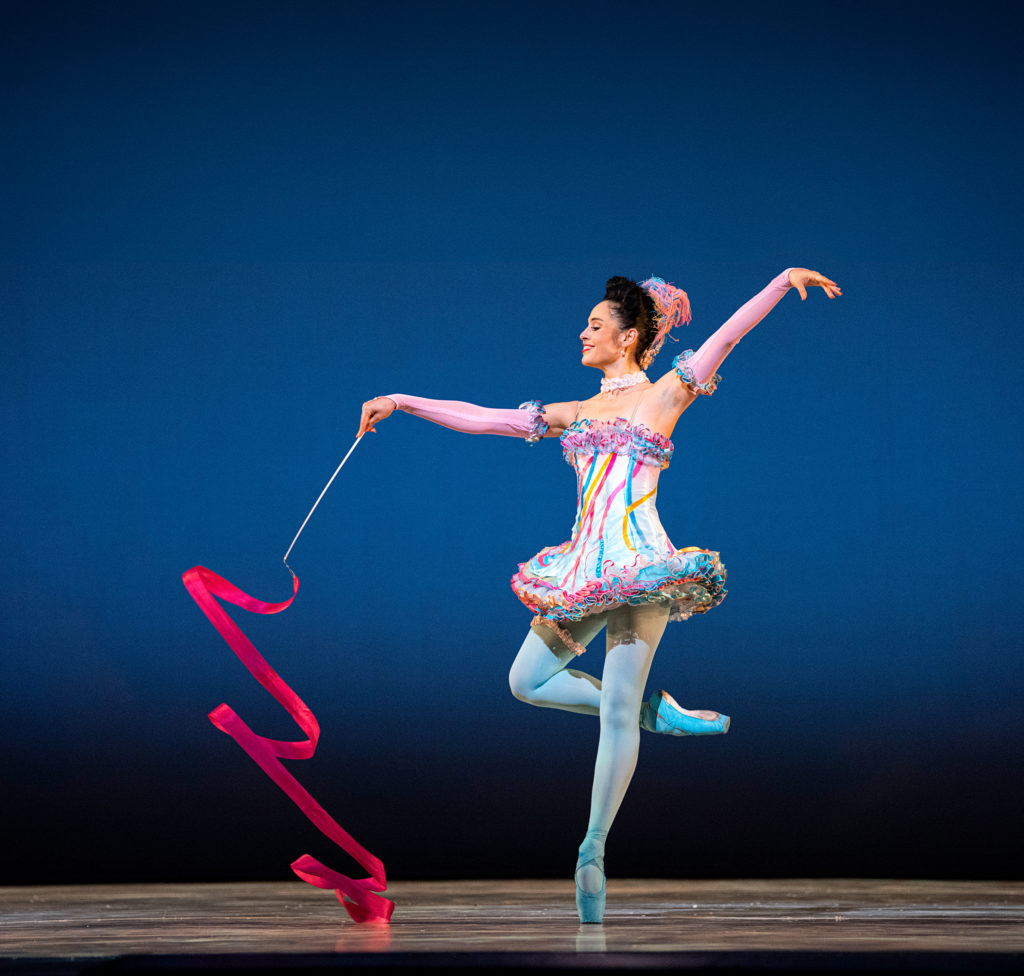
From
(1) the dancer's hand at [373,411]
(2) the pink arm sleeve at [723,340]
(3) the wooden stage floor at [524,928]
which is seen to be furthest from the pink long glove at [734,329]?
(3) the wooden stage floor at [524,928]

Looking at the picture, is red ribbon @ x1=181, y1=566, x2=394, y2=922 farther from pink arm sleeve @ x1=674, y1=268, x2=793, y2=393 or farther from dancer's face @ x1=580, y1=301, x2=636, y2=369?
pink arm sleeve @ x1=674, y1=268, x2=793, y2=393

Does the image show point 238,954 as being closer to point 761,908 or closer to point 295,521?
point 761,908

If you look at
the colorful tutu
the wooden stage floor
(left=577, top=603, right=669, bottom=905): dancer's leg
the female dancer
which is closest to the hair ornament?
the female dancer

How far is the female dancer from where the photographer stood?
2.91 metres

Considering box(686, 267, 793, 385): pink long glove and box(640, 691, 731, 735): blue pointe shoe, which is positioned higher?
box(686, 267, 793, 385): pink long glove

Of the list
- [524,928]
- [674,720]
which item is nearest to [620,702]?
[674,720]

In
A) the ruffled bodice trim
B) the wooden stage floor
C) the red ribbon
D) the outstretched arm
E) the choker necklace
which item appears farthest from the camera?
the choker necklace

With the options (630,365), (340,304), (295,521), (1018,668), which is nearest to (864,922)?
(630,365)

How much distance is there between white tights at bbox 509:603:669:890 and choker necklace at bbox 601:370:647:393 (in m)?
0.55

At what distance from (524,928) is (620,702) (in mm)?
528

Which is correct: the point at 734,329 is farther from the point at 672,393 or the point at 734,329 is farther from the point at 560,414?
the point at 560,414

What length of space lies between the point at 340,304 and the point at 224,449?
63 centimetres

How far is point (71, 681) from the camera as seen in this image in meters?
4.40

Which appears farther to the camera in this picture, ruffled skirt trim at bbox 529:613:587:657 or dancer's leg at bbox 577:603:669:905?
ruffled skirt trim at bbox 529:613:587:657
